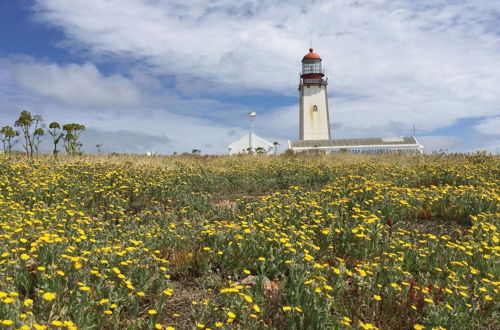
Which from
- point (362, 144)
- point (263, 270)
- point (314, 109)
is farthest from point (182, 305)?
point (314, 109)

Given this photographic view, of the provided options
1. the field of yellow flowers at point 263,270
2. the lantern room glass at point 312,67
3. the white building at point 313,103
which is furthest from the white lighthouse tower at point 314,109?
the field of yellow flowers at point 263,270

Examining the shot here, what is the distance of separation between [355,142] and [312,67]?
12328mm

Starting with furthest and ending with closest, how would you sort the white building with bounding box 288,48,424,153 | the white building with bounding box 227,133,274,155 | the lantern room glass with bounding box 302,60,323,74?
the lantern room glass with bounding box 302,60,323,74 < the white building with bounding box 288,48,424,153 < the white building with bounding box 227,133,274,155

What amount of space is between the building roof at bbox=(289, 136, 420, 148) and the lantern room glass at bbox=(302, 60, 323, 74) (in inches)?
410

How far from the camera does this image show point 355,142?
4816 cm

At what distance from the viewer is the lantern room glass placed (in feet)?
173

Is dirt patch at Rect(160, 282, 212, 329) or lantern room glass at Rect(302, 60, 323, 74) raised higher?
lantern room glass at Rect(302, 60, 323, 74)

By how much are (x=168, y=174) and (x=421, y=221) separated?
833 centimetres

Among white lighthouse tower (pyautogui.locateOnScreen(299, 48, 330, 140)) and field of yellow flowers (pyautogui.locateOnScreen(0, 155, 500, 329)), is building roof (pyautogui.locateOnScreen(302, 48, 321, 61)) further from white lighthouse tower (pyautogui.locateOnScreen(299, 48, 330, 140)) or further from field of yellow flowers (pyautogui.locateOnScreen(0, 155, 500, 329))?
field of yellow flowers (pyautogui.locateOnScreen(0, 155, 500, 329))

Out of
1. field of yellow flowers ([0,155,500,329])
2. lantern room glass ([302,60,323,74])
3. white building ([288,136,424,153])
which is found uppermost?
lantern room glass ([302,60,323,74])

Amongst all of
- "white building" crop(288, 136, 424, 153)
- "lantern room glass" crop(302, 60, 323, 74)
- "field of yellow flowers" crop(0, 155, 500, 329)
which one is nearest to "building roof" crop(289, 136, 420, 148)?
"white building" crop(288, 136, 424, 153)

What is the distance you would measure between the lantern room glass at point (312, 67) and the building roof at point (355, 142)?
10.4 m

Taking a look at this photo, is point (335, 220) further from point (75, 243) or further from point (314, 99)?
point (314, 99)

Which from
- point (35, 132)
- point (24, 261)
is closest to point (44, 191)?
point (24, 261)
